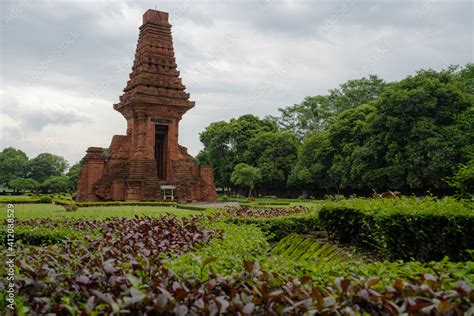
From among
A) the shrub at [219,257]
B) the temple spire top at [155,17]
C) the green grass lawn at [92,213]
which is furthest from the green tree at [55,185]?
the shrub at [219,257]

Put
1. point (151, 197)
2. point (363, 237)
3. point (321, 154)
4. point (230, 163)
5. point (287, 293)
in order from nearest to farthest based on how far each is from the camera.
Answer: point (287, 293), point (363, 237), point (151, 197), point (321, 154), point (230, 163)

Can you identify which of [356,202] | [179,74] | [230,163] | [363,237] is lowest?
[363,237]

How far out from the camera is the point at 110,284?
2.84 meters

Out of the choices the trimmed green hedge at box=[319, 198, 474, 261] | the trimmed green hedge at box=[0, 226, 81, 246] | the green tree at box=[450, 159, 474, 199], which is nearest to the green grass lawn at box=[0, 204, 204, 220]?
the trimmed green hedge at box=[0, 226, 81, 246]

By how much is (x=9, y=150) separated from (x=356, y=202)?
2946 inches

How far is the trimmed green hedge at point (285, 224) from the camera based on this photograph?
9.93m

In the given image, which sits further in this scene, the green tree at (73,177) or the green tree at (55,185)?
the green tree at (73,177)

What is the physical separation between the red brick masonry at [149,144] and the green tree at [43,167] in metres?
40.5

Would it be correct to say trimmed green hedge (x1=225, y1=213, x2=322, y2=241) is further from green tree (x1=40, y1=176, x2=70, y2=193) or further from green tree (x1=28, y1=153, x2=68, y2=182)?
green tree (x1=28, y1=153, x2=68, y2=182)

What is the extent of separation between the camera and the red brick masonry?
2628 centimetres

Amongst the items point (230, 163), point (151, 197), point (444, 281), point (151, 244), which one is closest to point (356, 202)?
point (151, 244)

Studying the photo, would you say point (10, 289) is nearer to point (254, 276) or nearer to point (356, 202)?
point (254, 276)

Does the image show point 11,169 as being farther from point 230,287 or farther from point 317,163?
point 230,287

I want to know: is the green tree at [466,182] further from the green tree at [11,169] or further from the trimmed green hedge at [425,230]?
the green tree at [11,169]
